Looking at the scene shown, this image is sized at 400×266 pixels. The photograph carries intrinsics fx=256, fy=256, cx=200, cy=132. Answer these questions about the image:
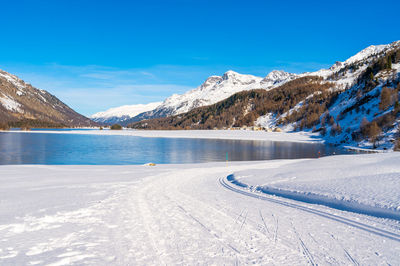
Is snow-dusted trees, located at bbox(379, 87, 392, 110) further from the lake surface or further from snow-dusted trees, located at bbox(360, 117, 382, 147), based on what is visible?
the lake surface

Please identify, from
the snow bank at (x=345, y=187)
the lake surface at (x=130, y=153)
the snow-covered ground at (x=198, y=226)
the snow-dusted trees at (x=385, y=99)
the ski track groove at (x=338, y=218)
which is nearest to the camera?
the snow-covered ground at (x=198, y=226)

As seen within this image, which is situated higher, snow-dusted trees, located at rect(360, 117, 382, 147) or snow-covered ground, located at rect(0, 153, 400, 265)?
snow-dusted trees, located at rect(360, 117, 382, 147)

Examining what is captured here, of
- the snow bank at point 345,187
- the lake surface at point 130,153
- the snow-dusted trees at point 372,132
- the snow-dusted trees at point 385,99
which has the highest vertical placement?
the snow-dusted trees at point 385,99

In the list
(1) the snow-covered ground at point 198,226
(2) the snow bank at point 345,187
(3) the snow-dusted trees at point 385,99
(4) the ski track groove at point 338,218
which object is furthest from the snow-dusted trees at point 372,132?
(4) the ski track groove at point 338,218

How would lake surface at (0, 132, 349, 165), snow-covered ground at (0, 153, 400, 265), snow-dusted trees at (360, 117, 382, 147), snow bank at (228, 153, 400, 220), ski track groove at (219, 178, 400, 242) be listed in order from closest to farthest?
1. snow-covered ground at (0, 153, 400, 265)
2. ski track groove at (219, 178, 400, 242)
3. snow bank at (228, 153, 400, 220)
4. lake surface at (0, 132, 349, 165)
5. snow-dusted trees at (360, 117, 382, 147)

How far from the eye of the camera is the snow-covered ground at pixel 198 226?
19.9 feet

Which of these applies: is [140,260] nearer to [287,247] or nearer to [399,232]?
[287,247]

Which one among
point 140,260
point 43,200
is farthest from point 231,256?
point 43,200

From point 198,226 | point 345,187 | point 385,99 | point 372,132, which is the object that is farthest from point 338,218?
point 385,99

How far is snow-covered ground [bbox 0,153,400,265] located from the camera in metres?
6.07

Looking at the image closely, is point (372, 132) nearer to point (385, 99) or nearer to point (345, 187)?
point (385, 99)

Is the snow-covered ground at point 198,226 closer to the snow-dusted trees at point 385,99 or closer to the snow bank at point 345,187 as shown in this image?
the snow bank at point 345,187

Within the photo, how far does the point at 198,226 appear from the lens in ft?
27.2

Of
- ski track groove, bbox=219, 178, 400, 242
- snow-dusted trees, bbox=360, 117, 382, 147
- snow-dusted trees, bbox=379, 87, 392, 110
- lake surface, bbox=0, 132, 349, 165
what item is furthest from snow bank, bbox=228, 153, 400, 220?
snow-dusted trees, bbox=379, 87, 392, 110
